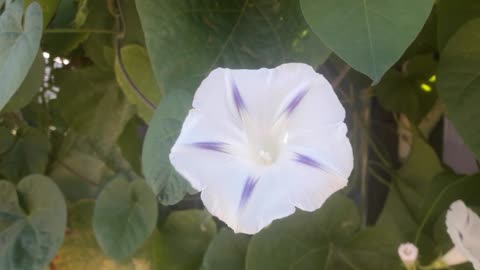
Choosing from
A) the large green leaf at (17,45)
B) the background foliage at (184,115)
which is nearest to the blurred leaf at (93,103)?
the background foliage at (184,115)

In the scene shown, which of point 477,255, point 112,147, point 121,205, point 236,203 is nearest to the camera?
point 236,203

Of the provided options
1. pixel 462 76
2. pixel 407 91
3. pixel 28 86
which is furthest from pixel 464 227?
pixel 28 86

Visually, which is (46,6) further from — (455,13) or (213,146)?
(455,13)

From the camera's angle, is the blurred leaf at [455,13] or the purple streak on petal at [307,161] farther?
the blurred leaf at [455,13]

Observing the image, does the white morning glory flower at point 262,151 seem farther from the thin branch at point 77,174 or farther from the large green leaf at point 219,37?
the thin branch at point 77,174

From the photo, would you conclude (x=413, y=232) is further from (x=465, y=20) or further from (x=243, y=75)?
(x=243, y=75)

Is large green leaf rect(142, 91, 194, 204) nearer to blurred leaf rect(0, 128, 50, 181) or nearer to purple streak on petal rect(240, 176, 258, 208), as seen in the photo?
purple streak on petal rect(240, 176, 258, 208)

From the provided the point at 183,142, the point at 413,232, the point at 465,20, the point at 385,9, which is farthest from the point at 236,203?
the point at 413,232
